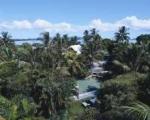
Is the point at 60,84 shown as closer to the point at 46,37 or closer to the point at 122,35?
the point at 46,37

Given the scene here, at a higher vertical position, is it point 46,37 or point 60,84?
point 46,37

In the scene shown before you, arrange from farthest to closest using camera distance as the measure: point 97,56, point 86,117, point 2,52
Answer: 1. point 97,56
2. point 2,52
3. point 86,117

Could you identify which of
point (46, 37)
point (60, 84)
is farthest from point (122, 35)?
point (60, 84)

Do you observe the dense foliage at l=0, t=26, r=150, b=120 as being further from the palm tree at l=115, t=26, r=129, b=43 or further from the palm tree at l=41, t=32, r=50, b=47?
the palm tree at l=115, t=26, r=129, b=43

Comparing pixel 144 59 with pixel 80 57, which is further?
pixel 80 57

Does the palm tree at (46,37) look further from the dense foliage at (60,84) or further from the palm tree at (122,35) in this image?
the palm tree at (122,35)

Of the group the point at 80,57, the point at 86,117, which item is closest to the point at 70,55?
the point at 80,57

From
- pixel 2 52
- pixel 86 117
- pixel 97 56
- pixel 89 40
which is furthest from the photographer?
pixel 89 40

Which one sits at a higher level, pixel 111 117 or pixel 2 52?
pixel 2 52

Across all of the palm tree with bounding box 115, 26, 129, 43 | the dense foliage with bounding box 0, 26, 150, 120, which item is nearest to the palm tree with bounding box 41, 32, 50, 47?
the dense foliage with bounding box 0, 26, 150, 120

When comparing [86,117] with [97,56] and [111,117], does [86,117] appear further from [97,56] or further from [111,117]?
[97,56]
